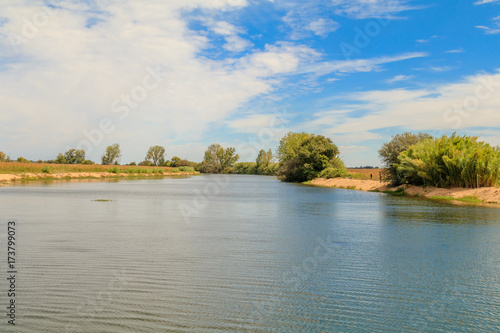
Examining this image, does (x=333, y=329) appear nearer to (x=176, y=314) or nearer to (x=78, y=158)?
(x=176, y=314)

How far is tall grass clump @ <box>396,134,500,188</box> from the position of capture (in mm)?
27516

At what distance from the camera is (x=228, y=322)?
5.55 m

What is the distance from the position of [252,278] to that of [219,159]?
15480cm

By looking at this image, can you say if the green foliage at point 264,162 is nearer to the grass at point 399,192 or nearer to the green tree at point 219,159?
the green tree at point 219,159

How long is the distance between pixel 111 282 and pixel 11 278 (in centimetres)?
204

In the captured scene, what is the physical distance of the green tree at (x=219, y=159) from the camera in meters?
161

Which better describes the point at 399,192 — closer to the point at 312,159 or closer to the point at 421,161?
the point at 421,161

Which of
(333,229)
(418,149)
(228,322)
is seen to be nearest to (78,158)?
(418,149)

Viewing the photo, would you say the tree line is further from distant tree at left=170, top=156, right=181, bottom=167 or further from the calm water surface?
distant tree at left=170, top=156, right=181, bottom=167

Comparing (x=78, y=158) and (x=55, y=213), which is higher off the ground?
(x=78, y=158)

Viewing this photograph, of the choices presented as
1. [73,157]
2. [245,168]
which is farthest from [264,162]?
[73,157]

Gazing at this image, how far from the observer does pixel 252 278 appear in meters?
7.75

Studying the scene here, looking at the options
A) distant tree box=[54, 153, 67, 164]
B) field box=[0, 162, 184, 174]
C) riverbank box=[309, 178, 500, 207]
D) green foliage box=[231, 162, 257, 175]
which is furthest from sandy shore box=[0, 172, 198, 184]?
green foliage box=[231, 162, 257, 175]

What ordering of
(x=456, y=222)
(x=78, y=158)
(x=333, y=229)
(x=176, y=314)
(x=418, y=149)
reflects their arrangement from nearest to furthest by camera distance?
(x=176, y=314)
(x=333, y=229)
(x=456, y=222)
(x=418, y=149)
(x=78, y=158)
